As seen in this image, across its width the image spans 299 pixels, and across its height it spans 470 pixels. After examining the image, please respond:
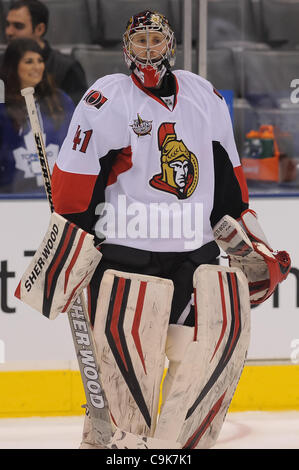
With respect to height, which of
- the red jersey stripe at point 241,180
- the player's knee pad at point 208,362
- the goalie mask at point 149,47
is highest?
the goalie mask at point 149,47

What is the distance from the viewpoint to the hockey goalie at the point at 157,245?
274 cm

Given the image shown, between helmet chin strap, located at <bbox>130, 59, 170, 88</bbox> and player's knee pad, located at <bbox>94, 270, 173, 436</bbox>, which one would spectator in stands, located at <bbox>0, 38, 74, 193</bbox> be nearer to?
helmet chin strap, located at <bbox>130, 59, 170, 88</bbox>

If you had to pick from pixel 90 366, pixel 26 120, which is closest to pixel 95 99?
pixel 90 366

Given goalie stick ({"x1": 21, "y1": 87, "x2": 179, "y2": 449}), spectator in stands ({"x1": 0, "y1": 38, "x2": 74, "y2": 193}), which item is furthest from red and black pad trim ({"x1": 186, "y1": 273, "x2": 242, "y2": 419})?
spectator in stands ({"x1": 0, "y1": 38, "x2": 74, "y2": 193})

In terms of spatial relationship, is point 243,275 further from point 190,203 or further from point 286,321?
point 286,321

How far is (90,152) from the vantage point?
280cm

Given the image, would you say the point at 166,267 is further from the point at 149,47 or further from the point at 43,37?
the point at 43,37

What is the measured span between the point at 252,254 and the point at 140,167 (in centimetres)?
38

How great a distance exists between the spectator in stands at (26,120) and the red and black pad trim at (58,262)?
1.30 metres

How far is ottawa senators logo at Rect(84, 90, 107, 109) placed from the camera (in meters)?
2.81

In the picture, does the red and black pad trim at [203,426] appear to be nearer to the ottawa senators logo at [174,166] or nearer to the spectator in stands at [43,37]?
the ottawa senators logo at [174,166]

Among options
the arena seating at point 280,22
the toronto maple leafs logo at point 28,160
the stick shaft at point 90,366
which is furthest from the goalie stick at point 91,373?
the arena seating at point 280,22

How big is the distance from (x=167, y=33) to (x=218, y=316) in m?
0.73

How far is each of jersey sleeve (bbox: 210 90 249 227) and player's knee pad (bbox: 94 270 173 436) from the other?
338mm
